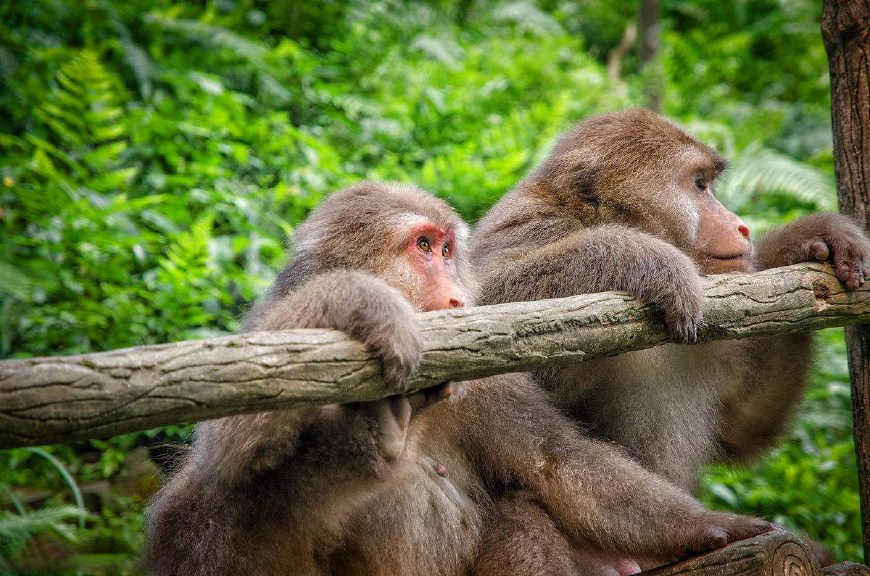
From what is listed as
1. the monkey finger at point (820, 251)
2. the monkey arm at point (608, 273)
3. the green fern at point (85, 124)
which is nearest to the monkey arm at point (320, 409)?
the monkey arm at point (608, 273)

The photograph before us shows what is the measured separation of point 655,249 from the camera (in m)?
3.62

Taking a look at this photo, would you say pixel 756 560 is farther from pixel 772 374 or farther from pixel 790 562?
pixel 772 374

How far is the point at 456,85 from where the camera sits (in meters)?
9.21

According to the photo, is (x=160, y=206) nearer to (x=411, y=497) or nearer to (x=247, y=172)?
(x=247, y=172)

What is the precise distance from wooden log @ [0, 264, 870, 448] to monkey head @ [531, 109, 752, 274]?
0.83m

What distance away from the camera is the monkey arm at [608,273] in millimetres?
3289

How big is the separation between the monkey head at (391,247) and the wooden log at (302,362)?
57cm

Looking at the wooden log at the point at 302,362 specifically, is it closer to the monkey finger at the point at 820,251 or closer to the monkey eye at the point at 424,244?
the monkey finger at the point at 820,251

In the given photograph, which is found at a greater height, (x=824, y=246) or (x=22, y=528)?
(x=824, y=246)

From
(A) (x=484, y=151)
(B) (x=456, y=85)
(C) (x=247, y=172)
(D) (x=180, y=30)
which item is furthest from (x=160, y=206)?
(B) (x=456, y=85)

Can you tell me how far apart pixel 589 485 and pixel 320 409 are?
4.61 ft

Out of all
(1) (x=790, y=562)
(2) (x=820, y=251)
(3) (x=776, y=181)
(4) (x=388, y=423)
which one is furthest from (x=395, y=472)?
(3) (x=776, y=181)

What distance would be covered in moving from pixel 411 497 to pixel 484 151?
16.3ft

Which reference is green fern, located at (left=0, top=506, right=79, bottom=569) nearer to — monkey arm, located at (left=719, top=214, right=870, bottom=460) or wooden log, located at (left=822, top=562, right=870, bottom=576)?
monkey arm, located at (left=719, top=214, right=870, bottom=460)
